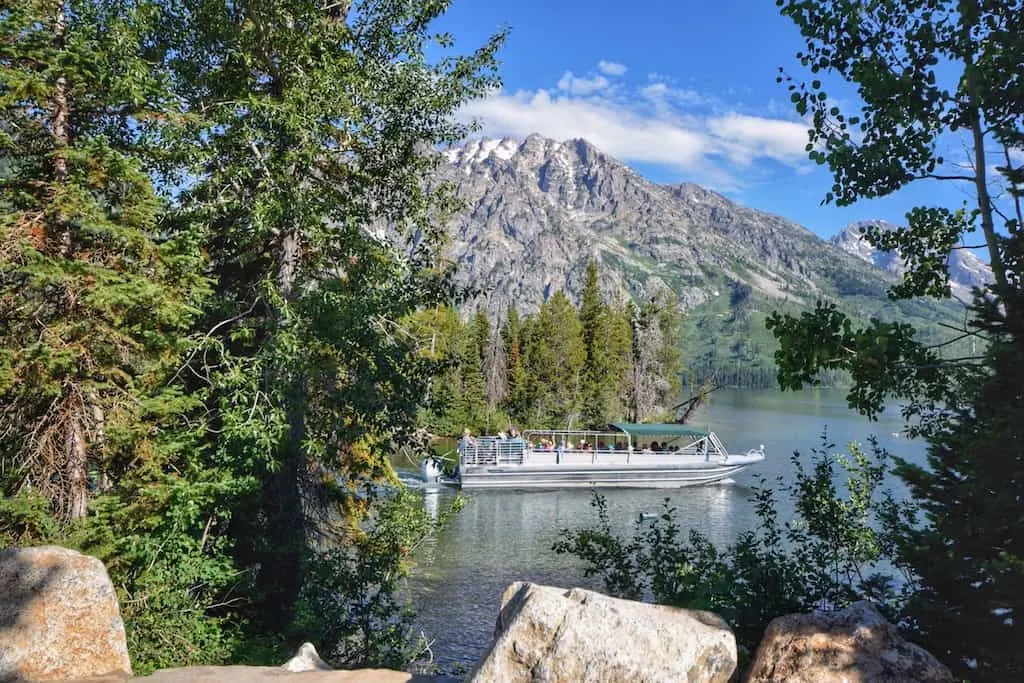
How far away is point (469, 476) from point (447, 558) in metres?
14.5

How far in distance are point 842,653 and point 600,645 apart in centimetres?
207

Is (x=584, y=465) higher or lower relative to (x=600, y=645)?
lower

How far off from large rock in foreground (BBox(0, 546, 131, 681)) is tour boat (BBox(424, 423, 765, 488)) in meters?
29.3

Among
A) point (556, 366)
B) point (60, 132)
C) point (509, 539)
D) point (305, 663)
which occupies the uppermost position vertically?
point (60, 132)

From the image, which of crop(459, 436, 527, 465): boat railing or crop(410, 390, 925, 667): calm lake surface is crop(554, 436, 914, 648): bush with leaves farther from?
crop(459, 436, 527, 465): boat railing

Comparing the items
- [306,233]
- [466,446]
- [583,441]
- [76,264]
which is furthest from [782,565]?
[583,441]

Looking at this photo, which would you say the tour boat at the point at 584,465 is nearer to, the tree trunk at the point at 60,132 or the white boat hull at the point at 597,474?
the white boat hull at the point at 597,474

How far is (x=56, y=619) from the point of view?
7375 millimetres

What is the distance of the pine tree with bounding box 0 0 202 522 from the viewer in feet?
27.7

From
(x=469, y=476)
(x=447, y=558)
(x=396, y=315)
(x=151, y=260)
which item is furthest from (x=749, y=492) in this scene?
(x=151, y=260)

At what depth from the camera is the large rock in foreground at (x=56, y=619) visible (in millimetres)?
7176

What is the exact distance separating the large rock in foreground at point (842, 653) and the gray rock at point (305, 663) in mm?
4767

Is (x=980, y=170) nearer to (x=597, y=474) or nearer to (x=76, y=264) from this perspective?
(x=76, y=264)

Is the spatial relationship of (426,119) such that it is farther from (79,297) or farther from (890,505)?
(890,505)
